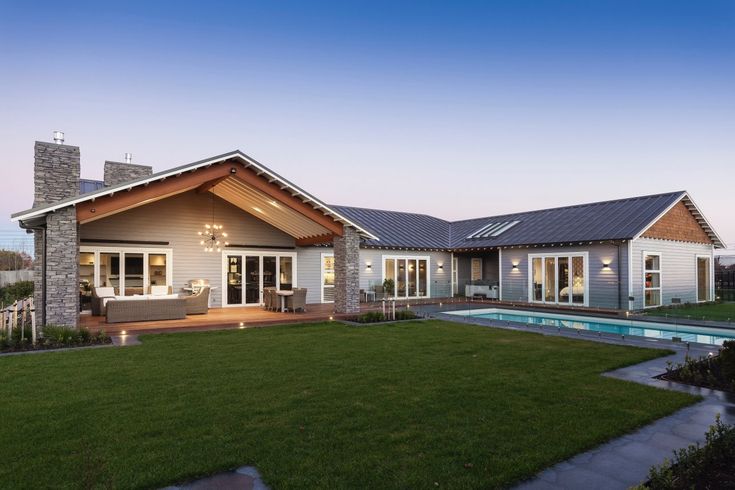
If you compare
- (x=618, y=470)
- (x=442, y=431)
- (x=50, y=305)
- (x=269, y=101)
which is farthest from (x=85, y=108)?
(x=618, y=470)

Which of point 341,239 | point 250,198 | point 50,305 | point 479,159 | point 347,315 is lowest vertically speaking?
point 347,315

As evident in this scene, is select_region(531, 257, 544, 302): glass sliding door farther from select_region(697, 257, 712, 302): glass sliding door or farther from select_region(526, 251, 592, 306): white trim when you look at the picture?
select_region(697, 257, 712, 302): glass sliding door

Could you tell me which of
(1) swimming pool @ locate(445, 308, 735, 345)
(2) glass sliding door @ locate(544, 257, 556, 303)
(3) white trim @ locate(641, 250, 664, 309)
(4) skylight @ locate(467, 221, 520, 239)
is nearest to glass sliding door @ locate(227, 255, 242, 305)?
(1) swimming pool @ locate(445, 308, 735, 345)

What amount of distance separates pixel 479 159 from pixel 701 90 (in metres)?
9.66

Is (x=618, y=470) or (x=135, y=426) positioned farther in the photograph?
(x=135, y=426)

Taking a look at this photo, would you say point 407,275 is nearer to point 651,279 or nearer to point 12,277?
point 651,279

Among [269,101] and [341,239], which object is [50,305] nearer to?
[341,239]

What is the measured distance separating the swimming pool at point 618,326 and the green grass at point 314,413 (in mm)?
3734

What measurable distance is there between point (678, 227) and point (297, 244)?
1539 centimetres

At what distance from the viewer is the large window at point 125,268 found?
13.0 m

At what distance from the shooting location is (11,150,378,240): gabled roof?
9.01 meters

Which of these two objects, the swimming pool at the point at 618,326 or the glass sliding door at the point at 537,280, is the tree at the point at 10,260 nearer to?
the swimming pool at the point at 618,326

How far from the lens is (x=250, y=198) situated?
1388 cm

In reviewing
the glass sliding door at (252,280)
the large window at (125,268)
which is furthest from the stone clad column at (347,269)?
the large window at (125,268)
